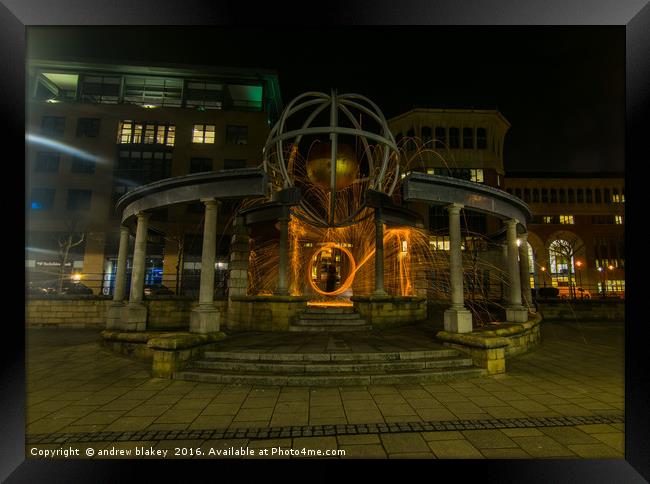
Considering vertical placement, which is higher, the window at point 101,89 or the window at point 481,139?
the window at point 101,89

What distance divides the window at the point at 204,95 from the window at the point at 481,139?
1146 inches

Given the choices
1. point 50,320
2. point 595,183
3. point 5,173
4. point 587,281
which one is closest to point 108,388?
point 5,173

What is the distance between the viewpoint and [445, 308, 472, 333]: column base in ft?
28.0

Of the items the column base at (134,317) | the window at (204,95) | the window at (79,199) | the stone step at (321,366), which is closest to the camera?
the stone step at (321,366)

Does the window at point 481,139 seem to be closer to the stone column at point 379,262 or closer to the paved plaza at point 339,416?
the stone column at point 379,262

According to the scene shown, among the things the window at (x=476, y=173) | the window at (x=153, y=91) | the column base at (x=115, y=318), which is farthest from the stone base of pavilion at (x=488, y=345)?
the window at (x=153, y=91)

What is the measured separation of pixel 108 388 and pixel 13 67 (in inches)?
221

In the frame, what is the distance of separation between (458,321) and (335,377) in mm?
4243

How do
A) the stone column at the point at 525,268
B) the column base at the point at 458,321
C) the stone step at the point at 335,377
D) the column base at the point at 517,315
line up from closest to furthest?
the stone step at the point at 335,377 < the column base at the point at 458,321 < the column base at the point at 517,315 < the stone column at the point at 525,268

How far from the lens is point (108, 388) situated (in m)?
6.09

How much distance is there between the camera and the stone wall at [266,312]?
10812 mm

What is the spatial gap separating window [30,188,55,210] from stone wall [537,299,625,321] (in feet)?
140

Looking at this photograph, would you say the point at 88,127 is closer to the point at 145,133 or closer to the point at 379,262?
the point at 145,133

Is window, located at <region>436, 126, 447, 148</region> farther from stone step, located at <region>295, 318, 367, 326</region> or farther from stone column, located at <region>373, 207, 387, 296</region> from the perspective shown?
stone step, located at <region>295, 318, 367, 326</region>
